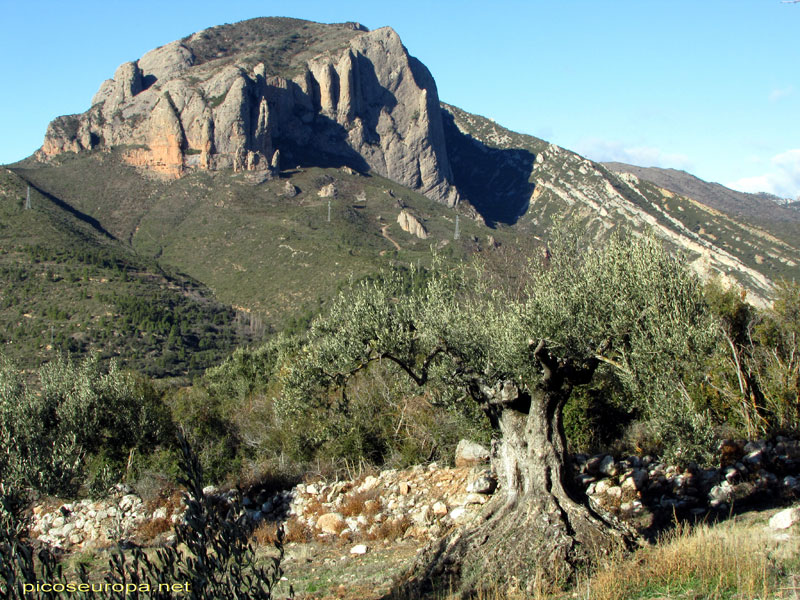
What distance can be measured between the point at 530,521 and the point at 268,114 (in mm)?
116346

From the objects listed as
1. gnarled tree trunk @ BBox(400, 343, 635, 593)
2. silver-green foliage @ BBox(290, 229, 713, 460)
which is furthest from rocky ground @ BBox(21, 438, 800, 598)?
silver-green foliage @ BBox(290, 229, 713, 460)

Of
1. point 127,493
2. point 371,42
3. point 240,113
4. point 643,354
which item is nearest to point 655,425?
point 643,354

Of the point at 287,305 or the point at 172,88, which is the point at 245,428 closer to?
the point at 287,305

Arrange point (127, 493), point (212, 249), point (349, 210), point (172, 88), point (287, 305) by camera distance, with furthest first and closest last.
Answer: point (172, 88)
point (349, 210)
point (212, 249)
point (287, 305)
point (127, 493)

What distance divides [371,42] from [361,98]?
79.9 ft

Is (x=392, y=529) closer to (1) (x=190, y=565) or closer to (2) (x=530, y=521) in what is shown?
(2) (x=530, y=521)

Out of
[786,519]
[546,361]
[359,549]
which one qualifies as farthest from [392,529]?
[786,519]

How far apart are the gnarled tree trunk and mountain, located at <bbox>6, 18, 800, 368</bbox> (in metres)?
3.25

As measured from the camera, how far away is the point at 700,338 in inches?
310

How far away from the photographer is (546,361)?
793cm

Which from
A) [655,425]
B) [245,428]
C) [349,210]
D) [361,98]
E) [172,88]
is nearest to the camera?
[655,425]

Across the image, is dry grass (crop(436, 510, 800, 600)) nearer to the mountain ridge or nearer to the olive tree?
the olive tree

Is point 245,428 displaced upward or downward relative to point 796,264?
downward

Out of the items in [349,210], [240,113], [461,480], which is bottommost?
[461,480]
